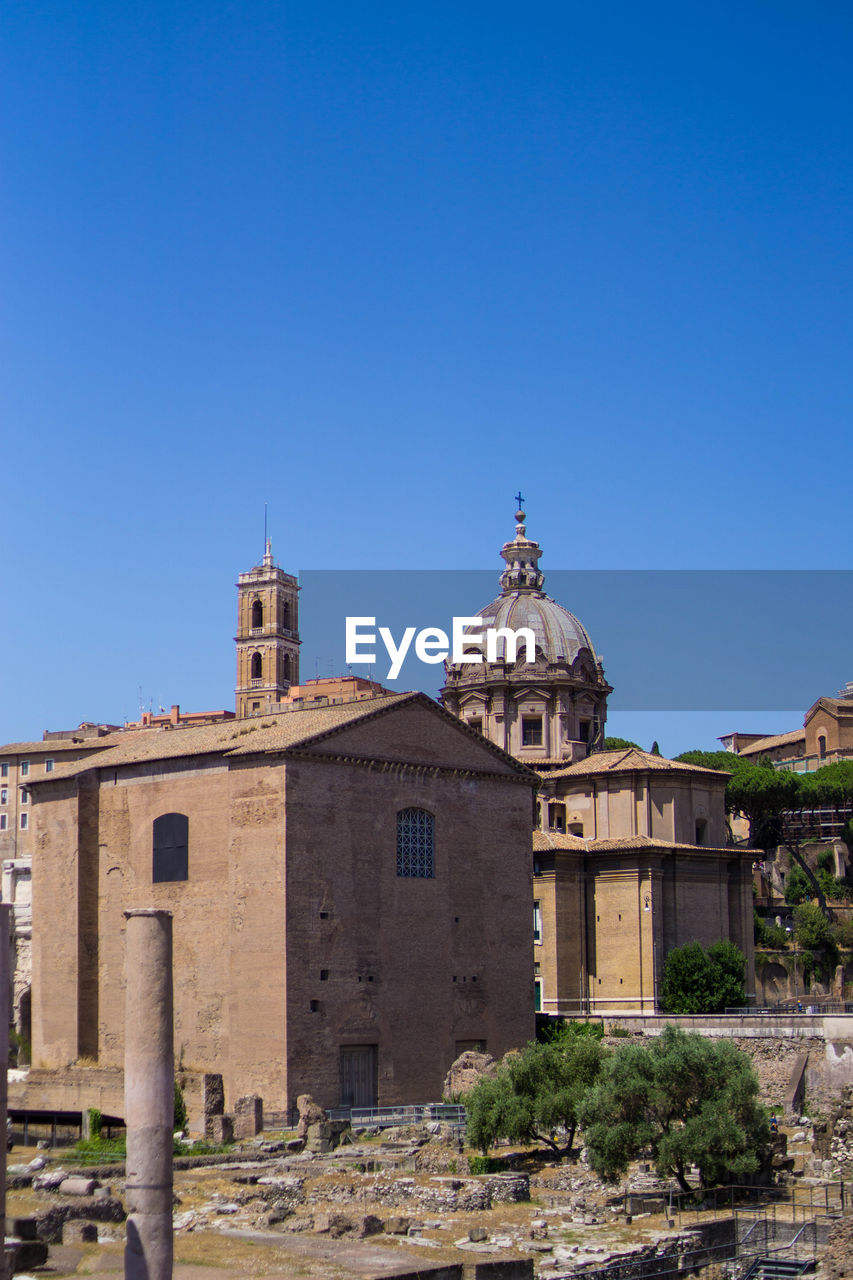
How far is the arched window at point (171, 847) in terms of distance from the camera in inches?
1558

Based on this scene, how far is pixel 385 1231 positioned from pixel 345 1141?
386 inches

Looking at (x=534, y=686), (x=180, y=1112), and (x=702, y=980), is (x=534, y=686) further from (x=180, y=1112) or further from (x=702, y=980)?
(x=180, y=1112)

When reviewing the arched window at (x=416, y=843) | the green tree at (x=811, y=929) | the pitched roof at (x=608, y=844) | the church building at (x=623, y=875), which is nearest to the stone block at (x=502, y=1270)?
the arched window at (x=416, y=843)

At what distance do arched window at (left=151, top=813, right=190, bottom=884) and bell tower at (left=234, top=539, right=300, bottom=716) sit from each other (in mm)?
66967

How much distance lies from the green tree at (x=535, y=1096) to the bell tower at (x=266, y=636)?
76.9 m

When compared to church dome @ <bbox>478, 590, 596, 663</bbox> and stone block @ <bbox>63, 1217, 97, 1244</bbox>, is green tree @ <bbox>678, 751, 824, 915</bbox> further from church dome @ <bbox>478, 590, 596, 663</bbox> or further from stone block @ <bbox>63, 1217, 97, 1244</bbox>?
stone block @ <bbox>63, 1217, 97, 1244</bbox>

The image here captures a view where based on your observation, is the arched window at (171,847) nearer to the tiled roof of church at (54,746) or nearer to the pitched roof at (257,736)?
the pitched roof at (257,736)

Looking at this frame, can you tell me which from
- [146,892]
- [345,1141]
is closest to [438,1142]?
[345,1141]

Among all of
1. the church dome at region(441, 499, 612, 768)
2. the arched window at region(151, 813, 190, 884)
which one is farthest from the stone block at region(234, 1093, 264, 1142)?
the church dome at region(441, 499, 612, 768)

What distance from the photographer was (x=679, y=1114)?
27.2 m

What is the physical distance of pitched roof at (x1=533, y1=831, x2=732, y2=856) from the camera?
47.4m

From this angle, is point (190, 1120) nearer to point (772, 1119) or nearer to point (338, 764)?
point (338, 764)

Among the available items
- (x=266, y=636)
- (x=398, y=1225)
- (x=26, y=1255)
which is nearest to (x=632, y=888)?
(x=398, y=1225)

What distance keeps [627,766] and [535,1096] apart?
20.6 metres
